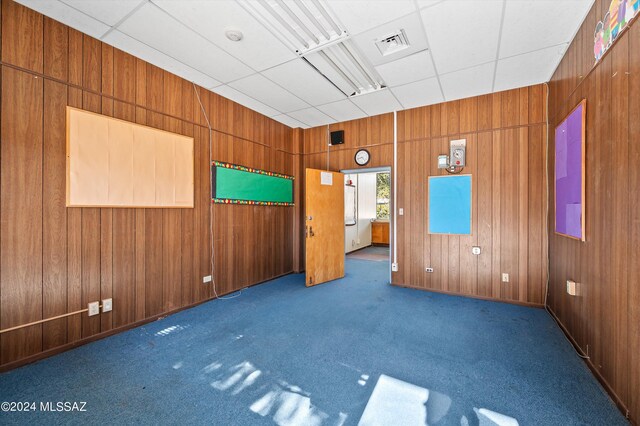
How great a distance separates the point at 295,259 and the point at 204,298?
6.87 ft

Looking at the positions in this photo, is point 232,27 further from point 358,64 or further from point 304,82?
point 358,64

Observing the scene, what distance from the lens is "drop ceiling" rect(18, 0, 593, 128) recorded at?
2.20 m

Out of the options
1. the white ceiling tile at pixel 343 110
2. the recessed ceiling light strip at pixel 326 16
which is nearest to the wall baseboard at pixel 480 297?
the white ceiling tile at pixel 343 110

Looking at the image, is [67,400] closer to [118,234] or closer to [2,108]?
[118,234]

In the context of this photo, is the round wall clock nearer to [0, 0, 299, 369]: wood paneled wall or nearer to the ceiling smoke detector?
[0, 0, 299, 369]: wood paneled wall

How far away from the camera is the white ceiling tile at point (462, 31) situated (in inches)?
86.9

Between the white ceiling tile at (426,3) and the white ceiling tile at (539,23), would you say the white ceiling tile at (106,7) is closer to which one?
the white ceiling tile at (426,3)

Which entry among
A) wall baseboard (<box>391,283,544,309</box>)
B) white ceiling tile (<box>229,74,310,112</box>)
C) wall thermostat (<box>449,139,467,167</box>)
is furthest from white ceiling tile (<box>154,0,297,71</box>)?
wall baseboard (<box>391,283,544,309</box>)

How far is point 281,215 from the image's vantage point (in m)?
5.08

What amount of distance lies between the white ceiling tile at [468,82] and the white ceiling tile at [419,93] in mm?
107

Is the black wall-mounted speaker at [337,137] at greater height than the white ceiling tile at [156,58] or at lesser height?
lesser

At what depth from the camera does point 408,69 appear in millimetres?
3170

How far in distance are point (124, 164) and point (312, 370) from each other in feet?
9.00

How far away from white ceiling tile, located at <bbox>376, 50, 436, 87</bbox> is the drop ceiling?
0.04ft
